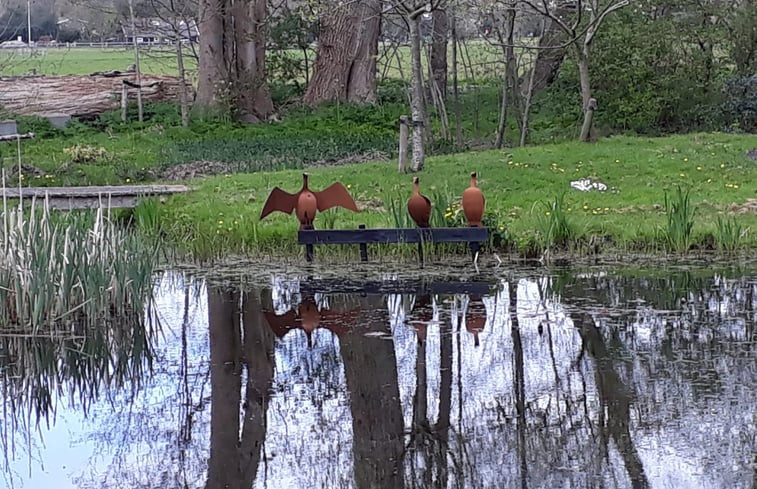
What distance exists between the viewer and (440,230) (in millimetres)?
11195

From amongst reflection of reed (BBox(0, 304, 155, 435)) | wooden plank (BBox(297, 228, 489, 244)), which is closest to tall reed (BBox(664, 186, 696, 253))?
wooden plank (BBox(297, 228, 489, 244))

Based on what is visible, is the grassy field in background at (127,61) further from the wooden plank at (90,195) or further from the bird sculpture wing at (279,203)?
the bird sculpture wing at (279,203)

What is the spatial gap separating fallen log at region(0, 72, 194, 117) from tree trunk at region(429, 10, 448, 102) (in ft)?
19.3

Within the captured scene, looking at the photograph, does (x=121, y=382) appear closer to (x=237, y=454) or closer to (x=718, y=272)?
(x=237, y=454)

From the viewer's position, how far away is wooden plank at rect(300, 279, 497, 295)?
10.3m

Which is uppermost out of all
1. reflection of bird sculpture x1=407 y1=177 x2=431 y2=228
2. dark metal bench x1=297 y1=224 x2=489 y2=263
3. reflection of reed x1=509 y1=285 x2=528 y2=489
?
reflection of bird sculpture x1=407 y1=177 x2=431 y2=228

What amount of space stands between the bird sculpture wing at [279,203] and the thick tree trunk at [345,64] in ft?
42.1

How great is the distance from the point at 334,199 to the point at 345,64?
13.2m

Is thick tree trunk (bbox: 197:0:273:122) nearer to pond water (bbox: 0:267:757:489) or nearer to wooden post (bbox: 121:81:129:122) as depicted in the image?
wooden post (bbox: 121:81:129:122)

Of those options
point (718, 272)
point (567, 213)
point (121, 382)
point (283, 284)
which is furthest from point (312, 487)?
point (567, 213)

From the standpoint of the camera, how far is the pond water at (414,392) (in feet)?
19.6

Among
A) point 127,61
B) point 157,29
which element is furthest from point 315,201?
point 127,61

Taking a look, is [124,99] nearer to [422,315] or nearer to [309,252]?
[309,252]

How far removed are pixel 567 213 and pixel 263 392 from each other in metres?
6.42
